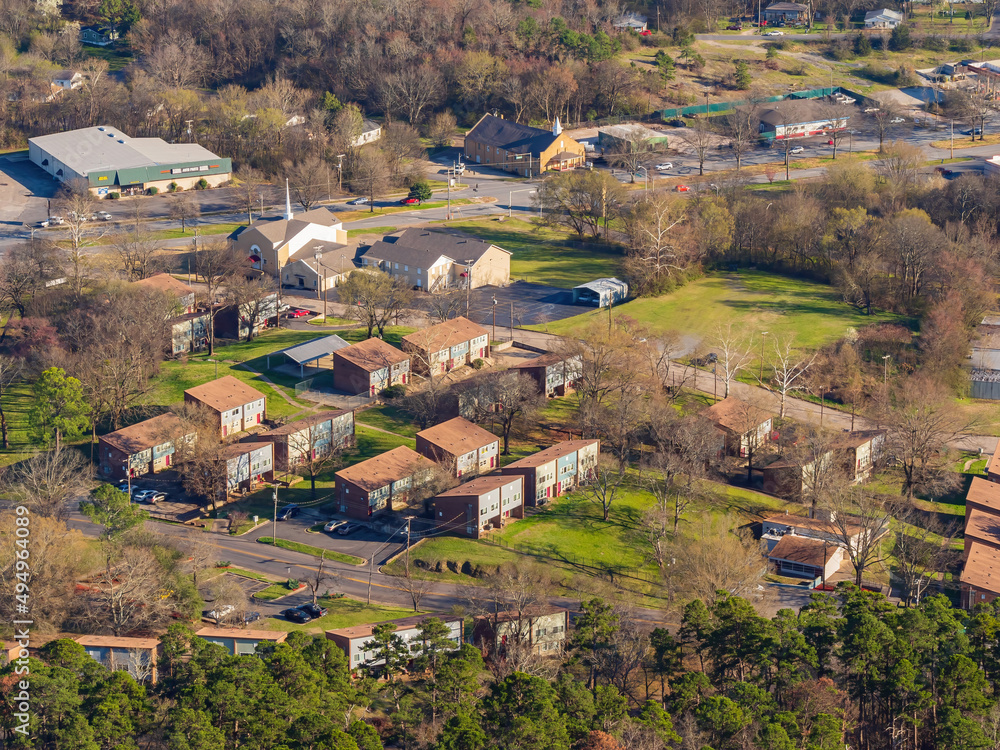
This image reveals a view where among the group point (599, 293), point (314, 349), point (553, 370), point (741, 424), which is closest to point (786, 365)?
point (741, 424)

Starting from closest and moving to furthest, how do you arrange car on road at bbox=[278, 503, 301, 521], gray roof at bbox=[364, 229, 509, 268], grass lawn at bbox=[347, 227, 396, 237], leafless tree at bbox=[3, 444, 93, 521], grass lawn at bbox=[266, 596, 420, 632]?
grass lawn at bbox=[266, 596, 420, 632] → leafless tree at bbox=[3, 444, 93, 521] → car on road at bbox=[278, 503, 301, 521] → gray roof at bbox=[364, 229, 509, 268] → grass lawn at bbox=[347, 227, 396, 237]

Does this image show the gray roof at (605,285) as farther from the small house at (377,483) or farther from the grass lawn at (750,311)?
the small house at (377,483)

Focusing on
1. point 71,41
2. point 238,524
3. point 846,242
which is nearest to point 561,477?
point 238,524

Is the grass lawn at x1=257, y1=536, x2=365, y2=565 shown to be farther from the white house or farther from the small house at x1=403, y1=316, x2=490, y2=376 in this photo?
the white house

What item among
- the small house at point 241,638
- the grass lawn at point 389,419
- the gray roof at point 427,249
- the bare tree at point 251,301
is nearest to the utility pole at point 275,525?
the grass lawn at point 389,419

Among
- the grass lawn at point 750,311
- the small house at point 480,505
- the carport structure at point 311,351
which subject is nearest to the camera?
the small house at point 480,505

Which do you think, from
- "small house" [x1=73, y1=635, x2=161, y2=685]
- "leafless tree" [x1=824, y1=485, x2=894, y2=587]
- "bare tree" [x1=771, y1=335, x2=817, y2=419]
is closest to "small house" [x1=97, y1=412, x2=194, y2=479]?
"small house" [x1=73, y1=635, x2=161, y2=685]
